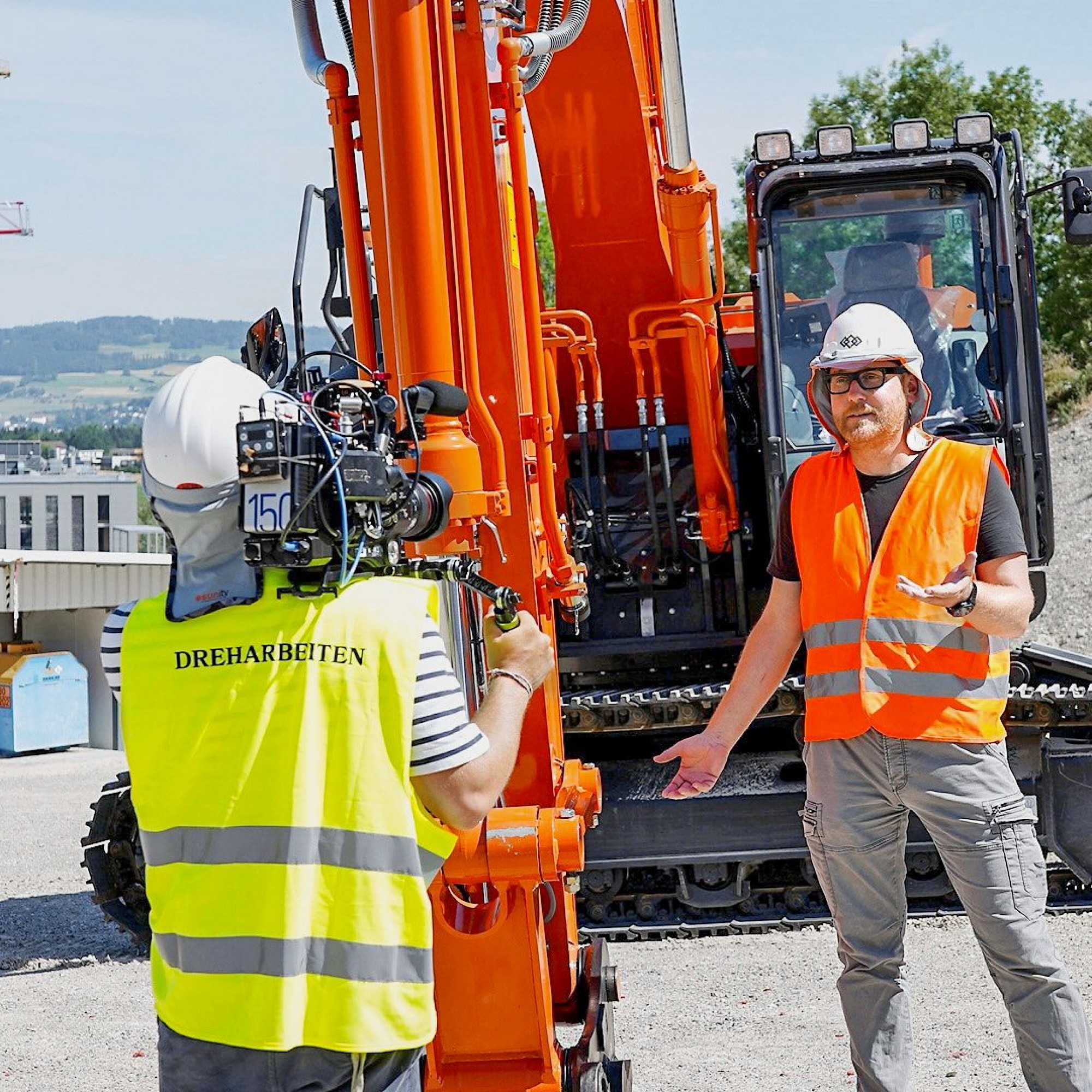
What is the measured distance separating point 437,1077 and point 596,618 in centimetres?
343

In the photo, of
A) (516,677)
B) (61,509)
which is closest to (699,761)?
(516,677)

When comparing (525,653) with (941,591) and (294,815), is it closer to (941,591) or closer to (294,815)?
(294,815)

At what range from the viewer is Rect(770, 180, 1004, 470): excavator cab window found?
6.68m

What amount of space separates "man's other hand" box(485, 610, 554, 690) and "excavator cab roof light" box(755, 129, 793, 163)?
4.42m

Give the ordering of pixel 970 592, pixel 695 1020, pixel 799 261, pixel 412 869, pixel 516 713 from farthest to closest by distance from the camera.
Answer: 1. pixel 799 261
2. pixel 695 1020
3. pixel 970 592
4. pixel 516 713
5. pixel 412 869

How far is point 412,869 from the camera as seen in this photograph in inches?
95.3

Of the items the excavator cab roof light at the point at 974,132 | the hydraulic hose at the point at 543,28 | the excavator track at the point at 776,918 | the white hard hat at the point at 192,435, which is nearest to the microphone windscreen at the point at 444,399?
the white hard hat at the point at 192,435

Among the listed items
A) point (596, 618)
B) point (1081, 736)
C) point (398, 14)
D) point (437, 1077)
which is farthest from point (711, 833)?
point (398, 14)

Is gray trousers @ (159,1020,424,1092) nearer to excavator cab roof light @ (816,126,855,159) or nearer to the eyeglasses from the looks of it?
the eyeglasses

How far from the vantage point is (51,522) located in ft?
257

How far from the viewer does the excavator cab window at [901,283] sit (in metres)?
6.68

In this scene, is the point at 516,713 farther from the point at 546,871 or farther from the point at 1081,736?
the point at 1081,736

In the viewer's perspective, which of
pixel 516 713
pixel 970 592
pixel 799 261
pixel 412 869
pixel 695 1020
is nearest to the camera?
pixel 412 869

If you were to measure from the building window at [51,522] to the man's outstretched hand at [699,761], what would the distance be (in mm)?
77008
